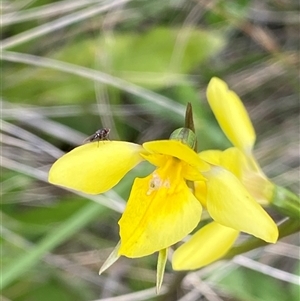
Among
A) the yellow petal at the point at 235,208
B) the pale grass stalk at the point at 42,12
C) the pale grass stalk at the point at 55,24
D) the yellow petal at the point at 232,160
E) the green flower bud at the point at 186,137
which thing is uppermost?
the pale grass stalk at the point at 42,12

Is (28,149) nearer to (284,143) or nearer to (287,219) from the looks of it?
(284,143)

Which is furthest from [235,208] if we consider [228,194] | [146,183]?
[146,183]

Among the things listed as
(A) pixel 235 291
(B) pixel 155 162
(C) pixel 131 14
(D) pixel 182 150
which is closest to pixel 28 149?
(C) pixel 131 14

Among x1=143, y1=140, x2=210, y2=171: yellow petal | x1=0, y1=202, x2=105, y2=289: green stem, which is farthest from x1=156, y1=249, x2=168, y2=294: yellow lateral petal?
x1=0, y1=202, x2=105, y2=289: green stem

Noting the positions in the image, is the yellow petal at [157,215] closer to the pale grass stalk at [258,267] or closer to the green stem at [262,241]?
the green stem at [262,241]

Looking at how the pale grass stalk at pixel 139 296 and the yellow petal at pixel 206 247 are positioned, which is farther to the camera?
the pale grass stalk at pixel 139 296

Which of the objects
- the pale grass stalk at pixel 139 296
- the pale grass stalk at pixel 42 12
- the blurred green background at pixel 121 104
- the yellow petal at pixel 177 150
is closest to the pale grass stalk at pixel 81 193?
the blurred green background at pixel 121 104

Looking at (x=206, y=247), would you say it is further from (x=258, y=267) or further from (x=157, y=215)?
(x=258, y=267)

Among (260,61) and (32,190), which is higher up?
(260,61)
